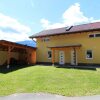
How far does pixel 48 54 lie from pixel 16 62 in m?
5.42

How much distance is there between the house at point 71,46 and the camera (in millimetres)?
24891

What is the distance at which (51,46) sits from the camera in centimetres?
2908

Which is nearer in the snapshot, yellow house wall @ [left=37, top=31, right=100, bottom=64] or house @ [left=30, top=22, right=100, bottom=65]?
yellow house wall @ [left=37, top=31, right=100, bottom=64]

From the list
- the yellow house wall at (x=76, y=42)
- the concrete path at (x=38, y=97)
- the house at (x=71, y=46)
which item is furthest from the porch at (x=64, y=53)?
the concrete path at (x=38, y=97)

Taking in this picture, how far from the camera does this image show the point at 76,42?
86.6 ft

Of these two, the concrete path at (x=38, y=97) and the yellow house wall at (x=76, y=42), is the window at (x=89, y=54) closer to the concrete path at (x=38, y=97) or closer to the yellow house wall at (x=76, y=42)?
Answer: the yellow house wall at (x=76, y=42)

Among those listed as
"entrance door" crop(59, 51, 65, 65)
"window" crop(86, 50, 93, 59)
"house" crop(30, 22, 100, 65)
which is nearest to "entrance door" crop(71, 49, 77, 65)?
"house" crop(30, 22, 100, 65)

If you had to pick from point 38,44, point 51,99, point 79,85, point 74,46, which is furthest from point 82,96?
point 38,44

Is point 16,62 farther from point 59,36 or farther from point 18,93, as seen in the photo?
point 18,93

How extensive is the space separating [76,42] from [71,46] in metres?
1.32

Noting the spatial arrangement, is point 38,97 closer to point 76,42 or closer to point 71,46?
point 71,46

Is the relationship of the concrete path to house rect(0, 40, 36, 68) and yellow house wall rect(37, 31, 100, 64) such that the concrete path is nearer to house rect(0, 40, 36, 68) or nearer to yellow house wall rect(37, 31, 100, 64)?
yellow house wall rect(37, 31, 100, 64)

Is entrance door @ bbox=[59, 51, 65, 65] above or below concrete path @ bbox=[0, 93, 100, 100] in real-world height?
above

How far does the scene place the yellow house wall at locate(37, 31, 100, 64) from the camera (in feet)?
81.3
